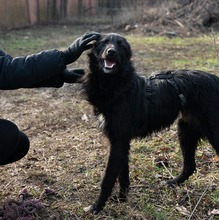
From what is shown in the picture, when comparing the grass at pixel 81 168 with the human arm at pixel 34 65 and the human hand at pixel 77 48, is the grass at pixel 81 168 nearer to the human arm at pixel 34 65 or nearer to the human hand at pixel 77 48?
the human arm at pixel 34 65

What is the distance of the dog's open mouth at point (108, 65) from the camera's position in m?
3.13

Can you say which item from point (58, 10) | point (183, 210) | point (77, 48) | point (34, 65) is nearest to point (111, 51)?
point (77, 48)

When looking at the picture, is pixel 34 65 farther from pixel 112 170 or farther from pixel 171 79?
pixel 171 79

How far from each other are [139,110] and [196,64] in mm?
5347

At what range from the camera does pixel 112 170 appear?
315 centimetres

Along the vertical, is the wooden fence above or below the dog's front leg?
below

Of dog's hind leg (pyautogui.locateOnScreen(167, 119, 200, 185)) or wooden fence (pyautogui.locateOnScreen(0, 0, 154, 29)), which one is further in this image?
wooden fence (pyautogui.locateOnScreen(0, 0, 154, 29))

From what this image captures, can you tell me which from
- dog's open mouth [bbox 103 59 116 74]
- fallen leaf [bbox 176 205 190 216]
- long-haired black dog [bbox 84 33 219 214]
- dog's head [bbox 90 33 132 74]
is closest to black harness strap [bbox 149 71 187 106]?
long-haired black dog [bbox 84 33 219 214]

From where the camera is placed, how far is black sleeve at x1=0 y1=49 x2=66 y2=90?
9.29ft

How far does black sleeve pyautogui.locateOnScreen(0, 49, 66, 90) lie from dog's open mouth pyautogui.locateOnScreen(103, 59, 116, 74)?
36 centimetres

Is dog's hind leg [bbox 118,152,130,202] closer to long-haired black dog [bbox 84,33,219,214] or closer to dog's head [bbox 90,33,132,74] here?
long-haired black dog [bbox 84,33,219,214]

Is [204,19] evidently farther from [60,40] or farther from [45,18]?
Answer: [45,18]

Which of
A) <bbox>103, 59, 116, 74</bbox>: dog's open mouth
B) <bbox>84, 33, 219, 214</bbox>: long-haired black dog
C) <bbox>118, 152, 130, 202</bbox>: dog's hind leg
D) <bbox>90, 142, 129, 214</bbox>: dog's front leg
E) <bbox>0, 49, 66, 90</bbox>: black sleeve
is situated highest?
<bbox>0, 49, 66, 90</bbox>: black sleeve

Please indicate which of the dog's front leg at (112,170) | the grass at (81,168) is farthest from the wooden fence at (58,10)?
the dog's front leg at (112,170)
